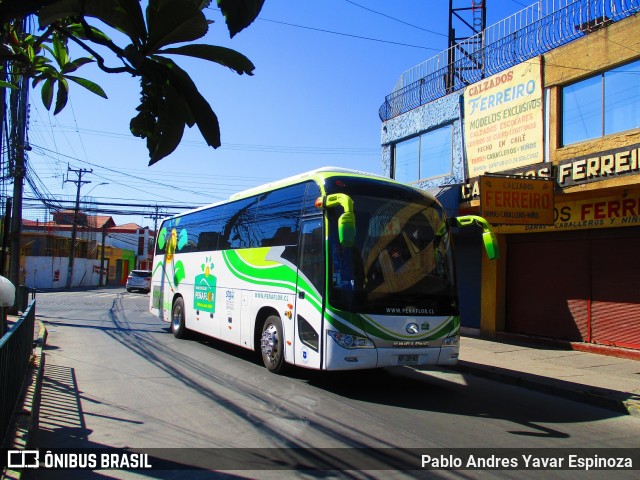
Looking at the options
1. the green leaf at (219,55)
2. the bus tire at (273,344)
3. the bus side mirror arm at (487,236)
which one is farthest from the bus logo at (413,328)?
the green leaf at (219,55)

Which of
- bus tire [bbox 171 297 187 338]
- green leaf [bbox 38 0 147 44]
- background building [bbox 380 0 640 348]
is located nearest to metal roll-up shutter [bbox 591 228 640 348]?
background building [bbox 380 0 640 348]

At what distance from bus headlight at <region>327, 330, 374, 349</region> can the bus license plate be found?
24.0 inches

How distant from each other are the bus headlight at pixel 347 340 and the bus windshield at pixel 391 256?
376 millimetres

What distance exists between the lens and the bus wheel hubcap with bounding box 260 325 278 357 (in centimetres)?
912

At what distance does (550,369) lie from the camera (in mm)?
10102

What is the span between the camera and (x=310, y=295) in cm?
807

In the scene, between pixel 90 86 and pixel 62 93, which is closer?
pixel 90 86

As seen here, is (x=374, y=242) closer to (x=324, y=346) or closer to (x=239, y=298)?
(x=324, y=346)

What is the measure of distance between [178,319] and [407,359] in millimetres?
8105

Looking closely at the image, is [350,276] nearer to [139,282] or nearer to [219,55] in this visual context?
[219,55]

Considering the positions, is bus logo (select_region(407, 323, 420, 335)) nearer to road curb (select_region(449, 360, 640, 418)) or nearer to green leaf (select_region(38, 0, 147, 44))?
road curb (select_region(449, 360, 640, 418))

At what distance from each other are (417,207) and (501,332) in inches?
291

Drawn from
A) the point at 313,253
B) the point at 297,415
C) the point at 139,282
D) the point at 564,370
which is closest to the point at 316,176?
the point at 313,253

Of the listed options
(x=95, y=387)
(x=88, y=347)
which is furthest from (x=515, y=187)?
(x=88, y=347)
